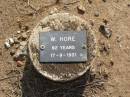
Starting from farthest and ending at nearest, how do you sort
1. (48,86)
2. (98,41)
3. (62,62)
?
1. (98,41)
2. (48,86)
3. (62,62)

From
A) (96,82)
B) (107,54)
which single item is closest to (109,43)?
(107,54)

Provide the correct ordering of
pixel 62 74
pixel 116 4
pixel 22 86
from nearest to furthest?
pixel 62 74
pixel 22 86
pixel 116 4

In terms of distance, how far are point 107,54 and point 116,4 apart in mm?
580

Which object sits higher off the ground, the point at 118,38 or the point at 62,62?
the point at 118,38

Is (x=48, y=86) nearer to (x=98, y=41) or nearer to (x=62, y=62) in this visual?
(x=62, y=62)

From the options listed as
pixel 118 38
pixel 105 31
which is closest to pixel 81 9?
pixel 105 31

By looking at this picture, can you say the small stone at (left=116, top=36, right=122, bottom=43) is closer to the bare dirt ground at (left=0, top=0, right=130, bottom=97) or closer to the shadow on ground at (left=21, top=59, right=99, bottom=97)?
the bare dirt ground at (left=0, top=0, right=130, bottom=97)

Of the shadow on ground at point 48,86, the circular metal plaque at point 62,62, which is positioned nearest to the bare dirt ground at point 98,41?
the shadow on ground at point 48,86

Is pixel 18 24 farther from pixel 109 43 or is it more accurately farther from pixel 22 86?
pixel 109 43

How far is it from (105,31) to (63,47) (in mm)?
631

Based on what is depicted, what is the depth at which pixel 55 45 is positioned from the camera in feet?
14.6

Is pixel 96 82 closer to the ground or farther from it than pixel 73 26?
closer to the ground

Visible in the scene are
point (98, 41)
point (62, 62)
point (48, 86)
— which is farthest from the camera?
point (98, 41)

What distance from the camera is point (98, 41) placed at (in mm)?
4859
